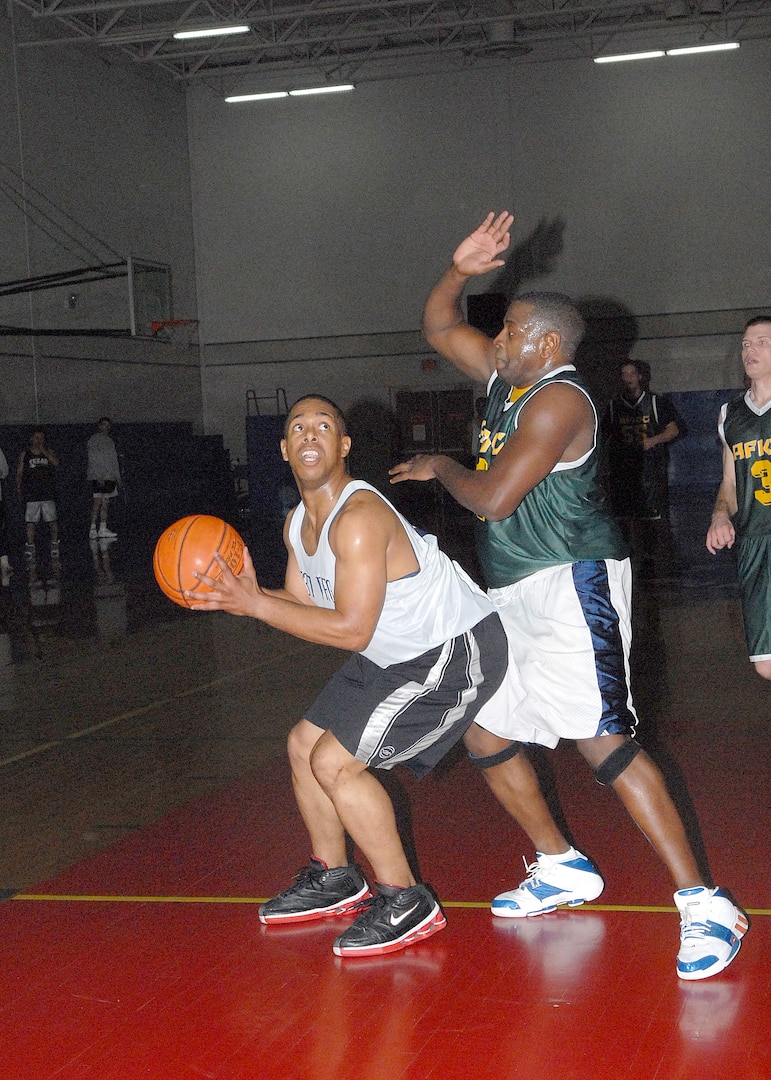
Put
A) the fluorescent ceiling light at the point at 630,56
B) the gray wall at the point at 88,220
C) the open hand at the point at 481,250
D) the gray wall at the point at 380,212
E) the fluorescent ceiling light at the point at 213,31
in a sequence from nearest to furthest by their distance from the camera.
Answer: the open hand at the point at 481,250 < the fluorescent ceiling light at the point at 213,31 < the gray wall at the point at 88,220 < the fluorescent ceiling light at the point at 630,56 < the gray wall at the point at 380,212

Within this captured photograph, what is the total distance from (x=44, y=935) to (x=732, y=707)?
12.2ft

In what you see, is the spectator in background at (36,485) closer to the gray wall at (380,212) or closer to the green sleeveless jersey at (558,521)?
the gray wall at (380,212)

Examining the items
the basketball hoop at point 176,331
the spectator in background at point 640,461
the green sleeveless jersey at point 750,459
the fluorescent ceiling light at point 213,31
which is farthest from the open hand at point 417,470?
the basketball hoop at point 176,331

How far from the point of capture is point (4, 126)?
16.9 metres

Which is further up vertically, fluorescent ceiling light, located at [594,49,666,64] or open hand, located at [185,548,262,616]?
fluorescent ceiling light, located at [594,49,666,64]

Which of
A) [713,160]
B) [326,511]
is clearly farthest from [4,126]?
[326,511]

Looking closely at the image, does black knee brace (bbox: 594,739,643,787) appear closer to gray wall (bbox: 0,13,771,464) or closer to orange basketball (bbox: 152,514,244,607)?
orange basketball (bbox: 152,514,244,607)

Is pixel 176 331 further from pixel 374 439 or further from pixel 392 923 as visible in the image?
pixel 392 923

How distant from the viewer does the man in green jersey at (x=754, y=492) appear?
162 inches

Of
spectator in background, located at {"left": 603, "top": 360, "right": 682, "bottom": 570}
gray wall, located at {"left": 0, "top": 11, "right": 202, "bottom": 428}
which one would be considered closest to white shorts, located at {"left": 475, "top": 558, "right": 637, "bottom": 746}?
spectator in background, located at {"left": 603, "top": 360, "right": 682, "bottom": 570}

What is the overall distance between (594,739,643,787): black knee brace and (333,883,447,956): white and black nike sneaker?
0.61m

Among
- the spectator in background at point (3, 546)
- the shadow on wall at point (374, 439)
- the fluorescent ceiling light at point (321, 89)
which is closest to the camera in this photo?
the spectator in background at point (3, 546)

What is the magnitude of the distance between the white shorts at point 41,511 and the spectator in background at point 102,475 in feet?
4.80

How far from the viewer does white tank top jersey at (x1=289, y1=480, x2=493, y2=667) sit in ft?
10.3
